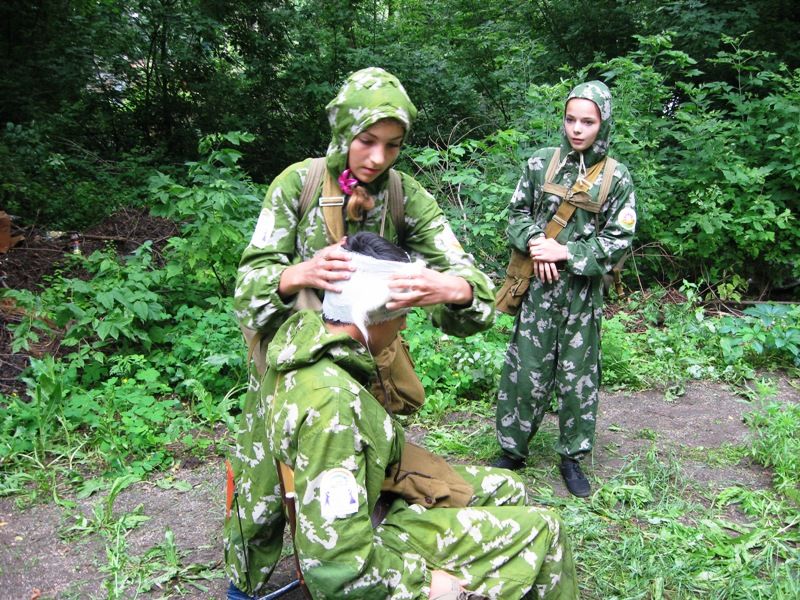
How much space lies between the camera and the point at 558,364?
373cm

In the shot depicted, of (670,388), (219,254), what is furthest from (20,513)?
(670,388)

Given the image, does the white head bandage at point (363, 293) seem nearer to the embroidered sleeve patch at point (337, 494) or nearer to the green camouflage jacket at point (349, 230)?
the green camouflage jacket at point (349, 230)

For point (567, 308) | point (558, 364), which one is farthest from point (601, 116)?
point (558, 364)

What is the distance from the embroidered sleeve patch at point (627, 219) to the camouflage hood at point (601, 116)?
0.32m

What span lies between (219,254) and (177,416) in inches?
50.6

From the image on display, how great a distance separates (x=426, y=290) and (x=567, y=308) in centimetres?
195

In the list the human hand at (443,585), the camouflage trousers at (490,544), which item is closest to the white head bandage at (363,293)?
the camouflage trousers at (490,544)

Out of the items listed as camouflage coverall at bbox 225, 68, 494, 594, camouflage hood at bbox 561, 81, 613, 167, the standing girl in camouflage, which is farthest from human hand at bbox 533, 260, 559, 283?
camouflage coverall at bbox 225, 68, 494, 594

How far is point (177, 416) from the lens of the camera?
4344 millimetres

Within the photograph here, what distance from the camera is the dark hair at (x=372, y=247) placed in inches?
73.2

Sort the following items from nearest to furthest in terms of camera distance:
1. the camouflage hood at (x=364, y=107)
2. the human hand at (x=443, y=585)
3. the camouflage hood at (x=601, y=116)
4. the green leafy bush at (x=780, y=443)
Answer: the human hand at (x=443, y=585)
the camouflage hood at (x=364, y=107)
the camouflage hood at (x=601, y=116)
the green leafy bush at (x=780, y=443)

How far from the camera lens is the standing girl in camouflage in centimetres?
353

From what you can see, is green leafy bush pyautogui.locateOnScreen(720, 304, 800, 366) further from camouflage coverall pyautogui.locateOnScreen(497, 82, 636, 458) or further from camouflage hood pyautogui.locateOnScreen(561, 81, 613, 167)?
camouflage hood pyautogui.locateOnScreen(561, 81, 613, 167)

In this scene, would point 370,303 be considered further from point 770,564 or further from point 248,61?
point 248,61
